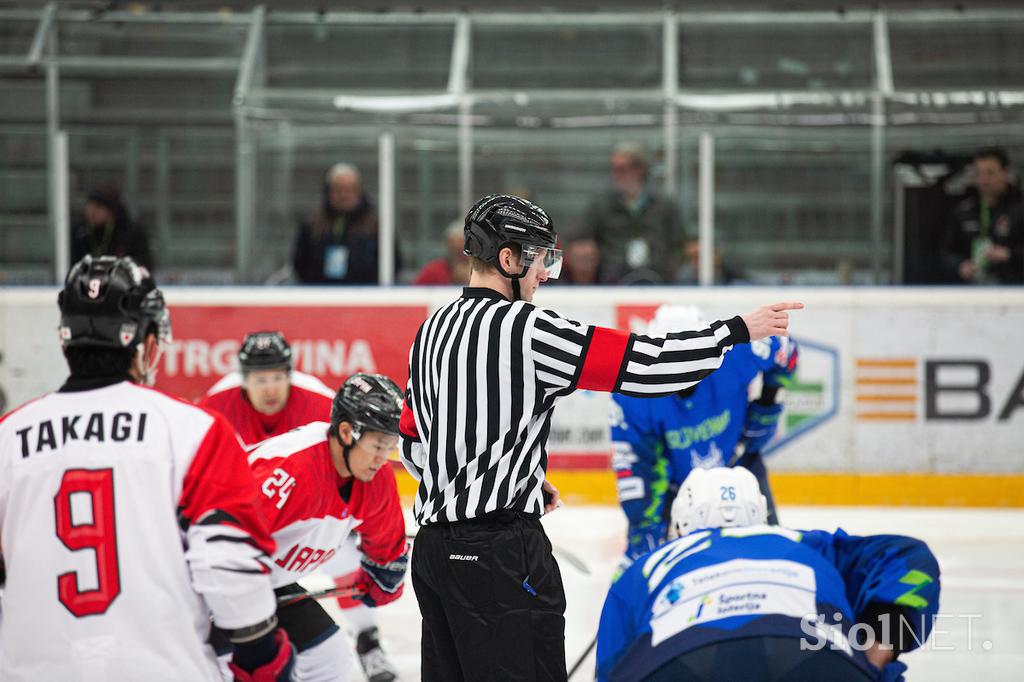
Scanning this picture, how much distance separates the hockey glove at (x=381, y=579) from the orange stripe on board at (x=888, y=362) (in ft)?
13.1

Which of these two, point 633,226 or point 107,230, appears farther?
point 107,230

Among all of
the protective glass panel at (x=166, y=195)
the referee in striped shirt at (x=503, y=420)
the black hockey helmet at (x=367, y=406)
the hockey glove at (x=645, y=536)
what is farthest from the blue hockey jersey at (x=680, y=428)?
the protective glass panel at (x=166, y=195)

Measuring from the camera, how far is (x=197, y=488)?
1860mm

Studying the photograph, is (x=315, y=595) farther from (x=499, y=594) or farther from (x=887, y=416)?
(x=887, y=416)

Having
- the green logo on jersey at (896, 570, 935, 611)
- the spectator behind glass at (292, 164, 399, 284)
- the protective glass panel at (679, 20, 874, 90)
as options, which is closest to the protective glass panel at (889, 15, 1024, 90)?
the protective glass panel at (679, 20, 874, 90)

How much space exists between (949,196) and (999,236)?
1.09 ft

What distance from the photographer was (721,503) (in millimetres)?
2428

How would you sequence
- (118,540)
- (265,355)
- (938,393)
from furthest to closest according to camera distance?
(938,393) < (265,355) < (118,540)

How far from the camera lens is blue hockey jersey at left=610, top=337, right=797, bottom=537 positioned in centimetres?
385

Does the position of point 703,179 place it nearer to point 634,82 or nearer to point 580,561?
point 634,82

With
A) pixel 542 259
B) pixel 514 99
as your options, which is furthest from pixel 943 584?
pixel 514 99

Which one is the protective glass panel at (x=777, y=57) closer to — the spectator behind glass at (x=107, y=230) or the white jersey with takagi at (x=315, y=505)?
the spectator behind glass at (x=107, y=230)

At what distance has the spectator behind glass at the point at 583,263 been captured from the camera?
6.92 m

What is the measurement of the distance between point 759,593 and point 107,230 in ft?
18.6
